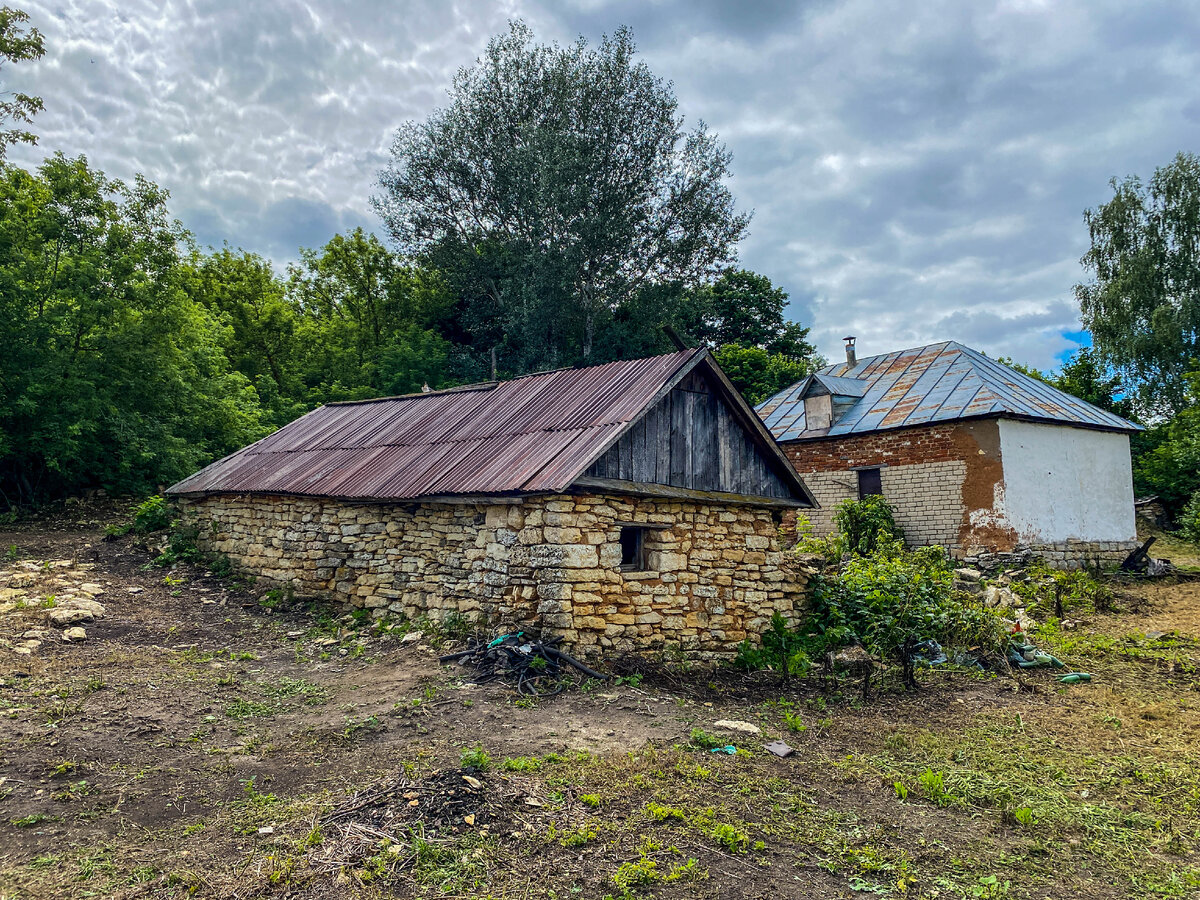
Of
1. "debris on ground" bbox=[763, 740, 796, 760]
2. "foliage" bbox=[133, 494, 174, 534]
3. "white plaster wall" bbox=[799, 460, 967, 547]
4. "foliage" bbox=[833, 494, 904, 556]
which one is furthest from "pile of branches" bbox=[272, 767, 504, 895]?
"foliage" bbox=[833, 494, 904, 556]

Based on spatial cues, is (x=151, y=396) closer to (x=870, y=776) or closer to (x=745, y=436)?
(x=745, y=436)

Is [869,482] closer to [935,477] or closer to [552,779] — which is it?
[935,477]

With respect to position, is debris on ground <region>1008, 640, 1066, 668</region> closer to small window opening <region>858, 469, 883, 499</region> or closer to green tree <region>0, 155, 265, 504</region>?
small window opening <region>858, 469, 883, 499</region>

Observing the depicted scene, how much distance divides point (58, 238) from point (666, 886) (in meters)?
17.4

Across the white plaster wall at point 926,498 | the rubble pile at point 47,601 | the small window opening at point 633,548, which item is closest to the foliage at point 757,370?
the white plaster wall at point 926,498

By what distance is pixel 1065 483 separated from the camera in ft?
53.3

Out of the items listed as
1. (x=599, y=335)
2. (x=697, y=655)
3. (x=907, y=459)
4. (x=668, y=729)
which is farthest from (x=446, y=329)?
(x=668, y=729)

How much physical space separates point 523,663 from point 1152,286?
90.4 ft

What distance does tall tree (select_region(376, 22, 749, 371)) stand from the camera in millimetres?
24281

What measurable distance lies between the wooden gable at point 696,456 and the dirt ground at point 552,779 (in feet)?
7.39

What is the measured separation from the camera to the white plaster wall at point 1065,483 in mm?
15352

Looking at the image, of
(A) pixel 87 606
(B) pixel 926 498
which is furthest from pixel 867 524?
(A) pixel 87 606

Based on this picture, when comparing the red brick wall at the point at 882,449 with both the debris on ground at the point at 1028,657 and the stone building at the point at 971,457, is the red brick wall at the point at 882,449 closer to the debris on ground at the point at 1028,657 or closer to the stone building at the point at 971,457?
the stone building at the point at 971,457

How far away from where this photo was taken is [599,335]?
25.9 m
